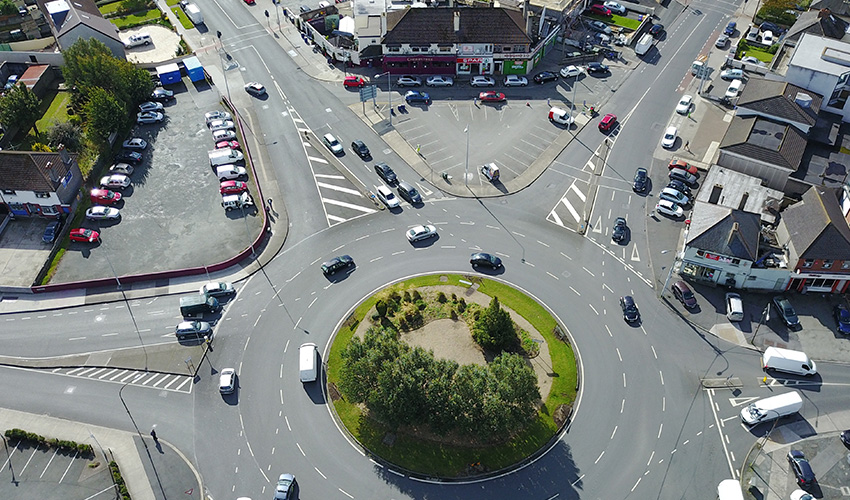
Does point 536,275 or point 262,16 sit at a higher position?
point 262,16

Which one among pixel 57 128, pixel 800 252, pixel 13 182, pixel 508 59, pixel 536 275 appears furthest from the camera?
pixel 508 59

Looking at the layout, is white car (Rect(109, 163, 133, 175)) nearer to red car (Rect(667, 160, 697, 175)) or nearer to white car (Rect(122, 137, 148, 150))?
white car (Rect(122, 137, 148, 150))

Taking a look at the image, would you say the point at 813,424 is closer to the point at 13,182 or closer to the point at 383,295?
the point at 383,295

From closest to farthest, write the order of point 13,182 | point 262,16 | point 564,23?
point 13,182 < point 564,23 < point 262,16

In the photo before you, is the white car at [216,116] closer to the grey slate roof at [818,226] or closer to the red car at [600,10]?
the red car at [600,10]

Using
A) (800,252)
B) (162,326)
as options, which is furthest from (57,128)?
(800,252)

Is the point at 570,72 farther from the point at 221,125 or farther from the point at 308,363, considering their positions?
the point at 308,363
